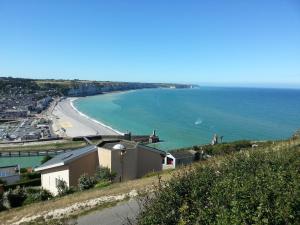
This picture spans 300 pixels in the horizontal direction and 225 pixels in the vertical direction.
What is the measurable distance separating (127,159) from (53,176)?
4988mm

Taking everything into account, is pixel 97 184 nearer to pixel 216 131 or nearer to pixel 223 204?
pixel 223 204

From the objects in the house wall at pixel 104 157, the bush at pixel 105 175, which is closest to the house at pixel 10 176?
the house wall at pixel 104 157

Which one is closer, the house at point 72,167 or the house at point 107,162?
the house at point 107,162

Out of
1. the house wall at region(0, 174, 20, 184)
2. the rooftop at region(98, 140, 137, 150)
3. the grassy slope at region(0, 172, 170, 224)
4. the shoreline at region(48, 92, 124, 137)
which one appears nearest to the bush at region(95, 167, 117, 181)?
the rooftop at region(98, 140, 137, 150)

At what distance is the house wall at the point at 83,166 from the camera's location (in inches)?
783

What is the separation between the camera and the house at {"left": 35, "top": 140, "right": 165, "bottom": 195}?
19672mm

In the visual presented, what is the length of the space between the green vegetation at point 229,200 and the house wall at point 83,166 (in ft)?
41.0

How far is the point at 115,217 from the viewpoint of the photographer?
34.8 feet

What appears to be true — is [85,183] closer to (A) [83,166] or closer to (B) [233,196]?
(A) [83,166]

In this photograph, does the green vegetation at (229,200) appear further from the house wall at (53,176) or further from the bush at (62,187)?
the house wall at (53,176)

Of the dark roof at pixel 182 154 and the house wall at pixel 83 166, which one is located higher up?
the house wall at pixel 83 166

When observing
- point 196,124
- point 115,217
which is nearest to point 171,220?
point 115,217

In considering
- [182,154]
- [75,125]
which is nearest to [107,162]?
[182,154]

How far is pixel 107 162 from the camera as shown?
64.4 feet
